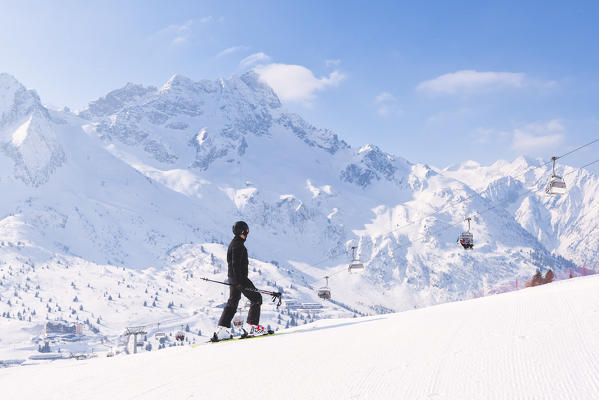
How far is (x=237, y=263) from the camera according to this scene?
1273 cm

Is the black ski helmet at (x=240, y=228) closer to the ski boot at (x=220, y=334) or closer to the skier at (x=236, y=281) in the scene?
the skier at (x=236, y=281)

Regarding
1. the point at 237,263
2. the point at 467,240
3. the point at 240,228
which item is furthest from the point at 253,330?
the point at 467,240

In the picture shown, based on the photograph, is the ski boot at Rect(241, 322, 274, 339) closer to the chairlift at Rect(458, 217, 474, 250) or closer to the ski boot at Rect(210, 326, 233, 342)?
the ski boot at Rect(210, 326, 233, 342)

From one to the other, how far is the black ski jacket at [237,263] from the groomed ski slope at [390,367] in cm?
262

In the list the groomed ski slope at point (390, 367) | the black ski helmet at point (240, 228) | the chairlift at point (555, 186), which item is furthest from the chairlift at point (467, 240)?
the groomed ski slope at point (390, 367)

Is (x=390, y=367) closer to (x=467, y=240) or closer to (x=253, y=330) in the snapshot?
(x=253, y=330)

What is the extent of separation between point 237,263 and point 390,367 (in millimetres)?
6797

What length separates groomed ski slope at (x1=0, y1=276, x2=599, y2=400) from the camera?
537 centimetres

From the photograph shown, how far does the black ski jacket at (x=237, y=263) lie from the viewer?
41.7ft

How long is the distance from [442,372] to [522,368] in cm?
83

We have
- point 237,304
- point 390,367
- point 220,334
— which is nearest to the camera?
point 390,367

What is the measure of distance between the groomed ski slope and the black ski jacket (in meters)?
2.62

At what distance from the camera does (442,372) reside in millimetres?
5871

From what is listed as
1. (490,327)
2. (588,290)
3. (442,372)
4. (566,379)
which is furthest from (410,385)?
(588,290)
